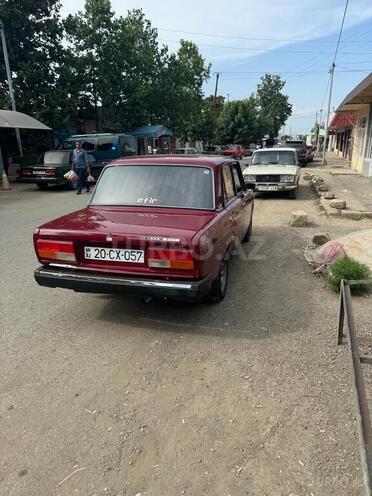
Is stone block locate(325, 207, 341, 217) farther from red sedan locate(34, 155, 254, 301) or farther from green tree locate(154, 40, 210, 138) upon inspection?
green tree locate(154, 40, 210, 138)

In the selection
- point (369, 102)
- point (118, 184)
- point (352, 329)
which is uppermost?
point (369, 102)

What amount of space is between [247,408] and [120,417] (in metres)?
0.89

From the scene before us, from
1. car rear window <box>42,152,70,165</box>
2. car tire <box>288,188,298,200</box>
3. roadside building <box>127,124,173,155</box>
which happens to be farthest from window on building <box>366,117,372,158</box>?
roadside building <box>127,124,173,155</box>

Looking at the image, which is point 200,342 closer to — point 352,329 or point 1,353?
point 352,329

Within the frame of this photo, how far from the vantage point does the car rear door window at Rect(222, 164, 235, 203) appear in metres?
4.84

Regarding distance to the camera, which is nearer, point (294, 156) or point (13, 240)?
point (13, 240)

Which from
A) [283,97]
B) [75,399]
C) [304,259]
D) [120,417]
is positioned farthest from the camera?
[283,97]

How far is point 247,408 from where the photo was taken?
2.79 m

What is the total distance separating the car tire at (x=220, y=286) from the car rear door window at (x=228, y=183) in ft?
2.86

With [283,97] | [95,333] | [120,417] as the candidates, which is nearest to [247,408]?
[120,417]

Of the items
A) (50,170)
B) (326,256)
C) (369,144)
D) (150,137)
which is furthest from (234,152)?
(326,256)

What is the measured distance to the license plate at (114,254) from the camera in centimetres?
362

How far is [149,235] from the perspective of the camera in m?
3.57

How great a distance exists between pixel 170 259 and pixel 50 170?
13.5 m
